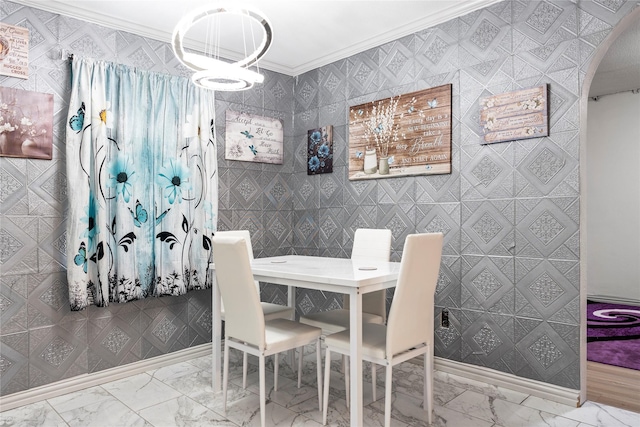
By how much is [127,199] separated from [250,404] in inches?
65.0

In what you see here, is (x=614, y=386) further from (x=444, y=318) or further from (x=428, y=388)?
(x=428, y=388)

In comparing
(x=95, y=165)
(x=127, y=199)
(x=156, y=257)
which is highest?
(x=95, y=165)

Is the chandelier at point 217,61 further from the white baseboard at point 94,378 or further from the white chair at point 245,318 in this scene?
the white baseboard at point 94,378

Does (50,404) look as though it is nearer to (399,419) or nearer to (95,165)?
(95,165)

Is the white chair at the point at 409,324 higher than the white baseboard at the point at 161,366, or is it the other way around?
the white chair at the point at 409,324

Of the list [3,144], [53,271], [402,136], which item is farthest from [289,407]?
[3,144]

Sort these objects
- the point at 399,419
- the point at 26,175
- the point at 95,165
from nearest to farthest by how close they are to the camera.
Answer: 1. the point at 399,419
2. the point at 26,175
3. the point at 95,165

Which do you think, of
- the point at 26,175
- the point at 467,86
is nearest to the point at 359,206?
the point at 467,86

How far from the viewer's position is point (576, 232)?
8.36 feet

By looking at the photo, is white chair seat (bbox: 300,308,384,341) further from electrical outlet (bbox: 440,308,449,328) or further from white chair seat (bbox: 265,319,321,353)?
electrical outlet (bbox: 440,308,449,328)

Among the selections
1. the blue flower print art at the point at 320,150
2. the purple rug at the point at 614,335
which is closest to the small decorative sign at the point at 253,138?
the blue flower print art at the point at 320,150

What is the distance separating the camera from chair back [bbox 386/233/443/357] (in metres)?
A: 2.12

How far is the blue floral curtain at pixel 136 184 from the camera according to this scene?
287 centimetres

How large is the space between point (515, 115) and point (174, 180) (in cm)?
248
